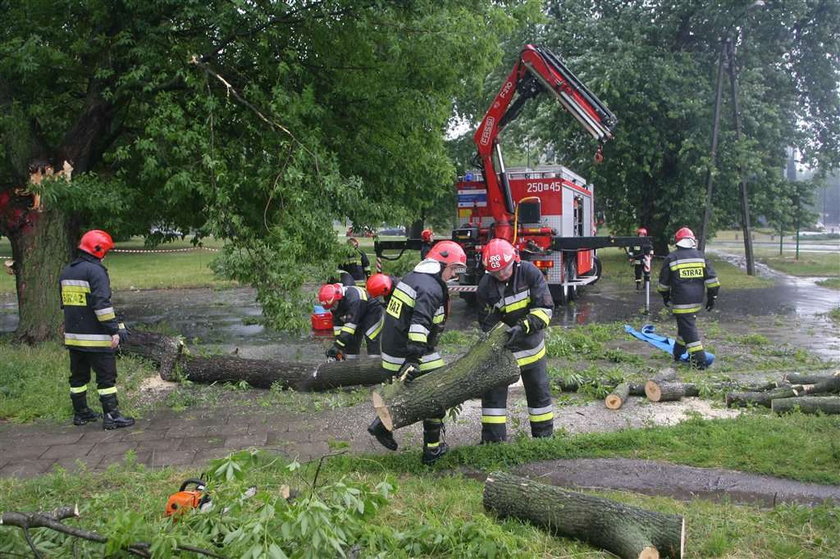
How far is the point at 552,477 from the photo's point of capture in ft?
15.1

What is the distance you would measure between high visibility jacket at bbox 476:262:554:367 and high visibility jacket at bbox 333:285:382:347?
2.11 m

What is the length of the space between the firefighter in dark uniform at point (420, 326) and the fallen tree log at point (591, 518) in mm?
1075

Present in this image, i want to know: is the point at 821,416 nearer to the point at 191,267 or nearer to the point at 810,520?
the point at 810,520

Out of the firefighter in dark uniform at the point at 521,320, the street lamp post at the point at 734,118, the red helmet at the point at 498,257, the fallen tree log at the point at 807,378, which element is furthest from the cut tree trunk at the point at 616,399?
the street lamp post at the point at 734,118

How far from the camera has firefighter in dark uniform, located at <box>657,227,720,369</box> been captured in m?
8.08

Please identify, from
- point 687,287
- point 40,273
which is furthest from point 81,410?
point 687,287

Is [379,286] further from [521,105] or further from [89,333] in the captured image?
[521,105]

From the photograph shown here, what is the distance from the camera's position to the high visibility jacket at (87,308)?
609 centimetres

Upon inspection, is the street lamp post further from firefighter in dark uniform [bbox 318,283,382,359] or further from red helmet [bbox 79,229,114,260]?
red helmet [bbox 79,229,114,260]

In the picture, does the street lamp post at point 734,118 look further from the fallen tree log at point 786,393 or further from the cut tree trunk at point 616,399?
the cut tree trunk at point 616,399

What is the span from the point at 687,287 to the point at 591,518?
5367 millimetres

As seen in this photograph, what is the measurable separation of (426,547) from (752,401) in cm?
419

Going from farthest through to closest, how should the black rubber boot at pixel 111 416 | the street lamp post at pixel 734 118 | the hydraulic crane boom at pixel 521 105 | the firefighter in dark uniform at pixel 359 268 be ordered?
the street lamp post at pixel 734 118 < the hydraulic crane boom at pixel 521 105 < the firefighter in dark uniform at pixel 359 268 < the black rubber boot at pixel 111 416

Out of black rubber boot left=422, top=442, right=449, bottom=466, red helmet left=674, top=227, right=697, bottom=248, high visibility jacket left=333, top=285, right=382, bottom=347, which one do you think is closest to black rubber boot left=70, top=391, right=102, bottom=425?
high visibility jacket left=333, top=285, right=382, bottom=347
